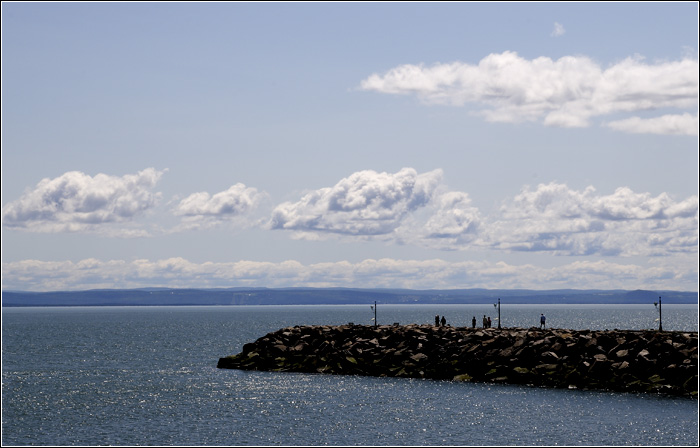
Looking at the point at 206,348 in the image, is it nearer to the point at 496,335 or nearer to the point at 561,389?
the point at 496,335

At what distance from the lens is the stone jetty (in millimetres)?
54875

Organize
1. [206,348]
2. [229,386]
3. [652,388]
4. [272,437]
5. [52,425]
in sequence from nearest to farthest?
[272,437]
[52,425]
[652,388]
[229,386]
[206,348]

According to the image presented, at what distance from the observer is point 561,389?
55312mm

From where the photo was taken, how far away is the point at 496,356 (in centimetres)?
6288

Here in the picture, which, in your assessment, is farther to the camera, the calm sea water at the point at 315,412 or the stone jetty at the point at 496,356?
the stone jetty at the point at 496,356

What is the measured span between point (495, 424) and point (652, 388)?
49.3ft

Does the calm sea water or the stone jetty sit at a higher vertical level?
the stone jetty

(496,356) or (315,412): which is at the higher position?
(496,356)

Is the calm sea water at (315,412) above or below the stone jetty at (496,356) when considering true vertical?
below

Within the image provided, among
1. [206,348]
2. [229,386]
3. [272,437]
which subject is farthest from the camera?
[206,348]

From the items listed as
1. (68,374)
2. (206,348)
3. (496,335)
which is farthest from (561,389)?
(206,348)

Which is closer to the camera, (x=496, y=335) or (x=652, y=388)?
(x=652, y=388)

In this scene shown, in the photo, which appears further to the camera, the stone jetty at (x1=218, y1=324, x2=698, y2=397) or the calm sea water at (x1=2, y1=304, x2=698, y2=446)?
the stone jetty at (x1=218, y1=324, x2=698, y2=397)

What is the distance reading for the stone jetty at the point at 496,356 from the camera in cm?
5488
